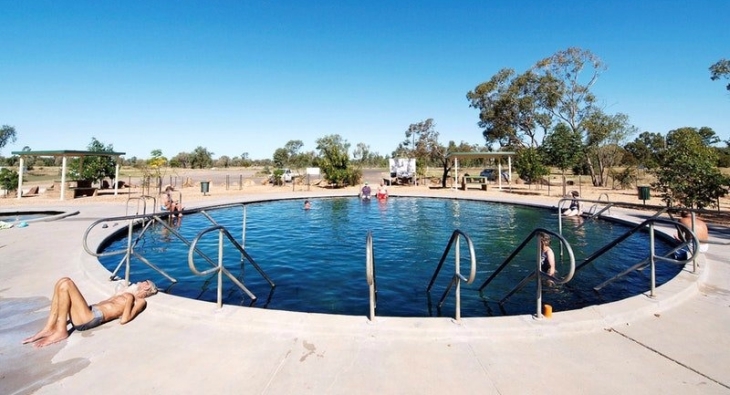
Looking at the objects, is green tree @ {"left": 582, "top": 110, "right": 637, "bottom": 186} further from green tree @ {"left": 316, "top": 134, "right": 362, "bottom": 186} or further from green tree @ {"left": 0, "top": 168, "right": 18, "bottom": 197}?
green tree @ {"left": 0, "top": 168, "right": 18, "bottom": 197}

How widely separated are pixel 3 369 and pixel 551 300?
24.2 feet

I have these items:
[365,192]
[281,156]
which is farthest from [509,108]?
[281,156]

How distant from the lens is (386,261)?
8.94 m

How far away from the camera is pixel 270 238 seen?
38.1ft

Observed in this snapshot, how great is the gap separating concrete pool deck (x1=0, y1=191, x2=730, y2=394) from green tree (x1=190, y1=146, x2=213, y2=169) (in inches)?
4370

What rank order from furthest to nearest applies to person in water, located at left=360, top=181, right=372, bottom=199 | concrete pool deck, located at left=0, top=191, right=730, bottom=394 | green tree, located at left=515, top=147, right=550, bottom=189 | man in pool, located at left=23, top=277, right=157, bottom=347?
green tree, located at left=515, top=147, right=550, bottom=189
person in water, located at left=360, top=181, right=372, bottom=199
man in pool, located at left=23, top=277, right=157, bottom=347
concrete pool deck, located at left=0, top=191, right=730, bottom=394

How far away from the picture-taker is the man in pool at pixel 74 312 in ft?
12.8

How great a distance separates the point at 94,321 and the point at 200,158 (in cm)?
11282

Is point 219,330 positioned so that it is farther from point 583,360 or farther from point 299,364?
point 583,360

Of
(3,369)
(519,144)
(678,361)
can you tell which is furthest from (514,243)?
(519,144)

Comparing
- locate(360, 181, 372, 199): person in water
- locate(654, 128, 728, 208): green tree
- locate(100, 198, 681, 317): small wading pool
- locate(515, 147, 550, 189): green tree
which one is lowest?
locate(100, 198, 681, 317): small wading pool

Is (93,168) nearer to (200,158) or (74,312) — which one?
(74,312)

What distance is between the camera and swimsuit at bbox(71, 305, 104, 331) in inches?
160

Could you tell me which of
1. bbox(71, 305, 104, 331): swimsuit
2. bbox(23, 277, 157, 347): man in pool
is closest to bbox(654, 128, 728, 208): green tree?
bbox(23, 277, 157, 347): man in pool
